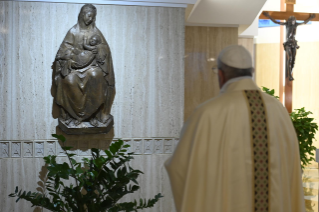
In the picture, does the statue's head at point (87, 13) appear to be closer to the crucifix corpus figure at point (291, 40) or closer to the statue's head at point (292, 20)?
the crucifix corpus figure at point (291, 40)

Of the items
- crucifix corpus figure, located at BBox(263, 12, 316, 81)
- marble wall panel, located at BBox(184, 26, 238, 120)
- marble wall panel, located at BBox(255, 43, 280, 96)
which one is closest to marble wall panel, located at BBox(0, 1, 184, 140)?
marble wall panel, located at BBox(184, 26, 238, 120)

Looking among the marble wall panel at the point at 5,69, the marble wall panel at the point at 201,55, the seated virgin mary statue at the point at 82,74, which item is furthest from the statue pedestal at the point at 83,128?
the marble wall panel at the point at 201,55

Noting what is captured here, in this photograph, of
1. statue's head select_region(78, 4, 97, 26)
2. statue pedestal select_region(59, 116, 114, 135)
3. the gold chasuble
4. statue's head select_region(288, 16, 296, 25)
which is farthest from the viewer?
statue's head select_region(288, 16, 296, 25)

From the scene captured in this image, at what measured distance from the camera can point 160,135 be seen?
512cm

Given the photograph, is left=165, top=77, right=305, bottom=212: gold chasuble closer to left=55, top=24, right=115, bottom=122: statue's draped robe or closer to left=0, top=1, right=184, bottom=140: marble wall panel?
left=55, top=24, right=115, bottom=122: statue's draped robe

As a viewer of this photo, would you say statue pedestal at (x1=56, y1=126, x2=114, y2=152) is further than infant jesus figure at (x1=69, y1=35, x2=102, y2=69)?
Yes

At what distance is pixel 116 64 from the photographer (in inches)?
197

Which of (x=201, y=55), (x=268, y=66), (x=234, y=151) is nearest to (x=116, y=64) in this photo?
(x=201, y=55)

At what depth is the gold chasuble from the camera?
254 cm

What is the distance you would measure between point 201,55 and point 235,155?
4.17 meters

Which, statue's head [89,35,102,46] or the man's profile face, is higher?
the man's profile face

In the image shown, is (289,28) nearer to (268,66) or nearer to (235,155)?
(268,66)

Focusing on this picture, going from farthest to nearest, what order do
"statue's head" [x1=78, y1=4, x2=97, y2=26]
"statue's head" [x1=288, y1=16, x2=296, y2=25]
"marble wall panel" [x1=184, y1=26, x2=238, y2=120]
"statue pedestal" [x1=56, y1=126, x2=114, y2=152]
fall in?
"statue's head" [x1=288, y1=16, x2=296, y2=25] < "marble wall panel" [x1=184, y1=26, x2=238, y2=120] < "statue pedestal" [x1=56, y1=126, x2=114, y2=152] < "statue's head" [x1=78, y1=4, x2=97, y2=26]

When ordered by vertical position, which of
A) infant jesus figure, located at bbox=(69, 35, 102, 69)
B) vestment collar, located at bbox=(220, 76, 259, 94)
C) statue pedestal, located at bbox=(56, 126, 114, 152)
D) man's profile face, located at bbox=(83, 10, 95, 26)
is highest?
man's profile face, located at bbox=(83, 10, 95, 26)
